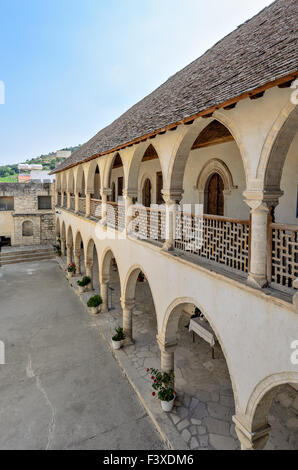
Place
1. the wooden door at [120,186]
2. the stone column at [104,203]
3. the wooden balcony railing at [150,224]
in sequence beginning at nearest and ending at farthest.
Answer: the wooden balcony railing at [150,224] < the stone column at [104,203] < the wooden door at [120,186]

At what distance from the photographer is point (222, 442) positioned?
20.5 ft

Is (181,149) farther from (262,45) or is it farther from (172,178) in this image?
(262,45)

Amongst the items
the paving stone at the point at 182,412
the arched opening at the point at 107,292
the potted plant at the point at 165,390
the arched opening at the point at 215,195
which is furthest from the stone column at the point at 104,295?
the paving stone at the point at 182,412

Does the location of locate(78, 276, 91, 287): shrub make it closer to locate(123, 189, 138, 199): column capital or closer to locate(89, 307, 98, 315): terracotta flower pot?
locate(89, 307, 98, 315): terracotta flower pot

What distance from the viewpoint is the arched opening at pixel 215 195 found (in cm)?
982

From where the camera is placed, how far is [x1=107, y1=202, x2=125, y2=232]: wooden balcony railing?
Result: 10.3 metres

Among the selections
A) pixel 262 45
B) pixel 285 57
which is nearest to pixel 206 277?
pixel 285 57

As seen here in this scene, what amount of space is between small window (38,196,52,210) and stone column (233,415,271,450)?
26.1m

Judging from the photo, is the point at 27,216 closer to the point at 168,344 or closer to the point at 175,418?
the point at 168,344

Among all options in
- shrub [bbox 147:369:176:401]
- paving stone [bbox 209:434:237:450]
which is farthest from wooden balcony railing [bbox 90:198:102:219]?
paving stone [bbox 209:434:237:450]

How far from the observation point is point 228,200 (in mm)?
9273

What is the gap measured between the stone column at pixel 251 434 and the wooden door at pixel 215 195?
6.19 meters

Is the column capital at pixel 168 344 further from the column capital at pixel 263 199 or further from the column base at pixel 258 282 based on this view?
the column capital at pixel 263 199

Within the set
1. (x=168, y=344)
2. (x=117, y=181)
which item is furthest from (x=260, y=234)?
(x=117, y=181)
